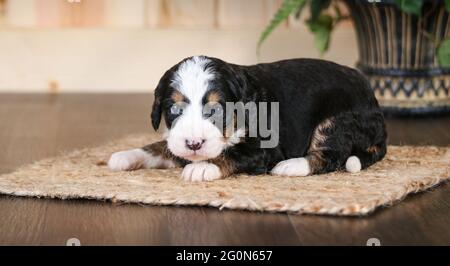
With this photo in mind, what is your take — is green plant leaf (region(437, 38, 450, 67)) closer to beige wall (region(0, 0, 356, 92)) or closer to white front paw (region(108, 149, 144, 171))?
beige wall (region(0, 0, 356, 92))

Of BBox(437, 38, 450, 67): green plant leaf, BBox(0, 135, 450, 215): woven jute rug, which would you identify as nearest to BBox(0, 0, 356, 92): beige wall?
BBox(437, 38, 450, 67): green plant leaf

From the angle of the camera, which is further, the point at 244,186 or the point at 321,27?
the point at 321,27

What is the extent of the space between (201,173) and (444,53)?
1.73 metres

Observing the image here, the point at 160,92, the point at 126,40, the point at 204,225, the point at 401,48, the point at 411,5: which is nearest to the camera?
the point at 204,225

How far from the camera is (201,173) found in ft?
7.98

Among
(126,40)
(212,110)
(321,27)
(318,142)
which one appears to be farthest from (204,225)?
(126,40)

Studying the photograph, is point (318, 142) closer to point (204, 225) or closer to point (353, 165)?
point (353, 165)

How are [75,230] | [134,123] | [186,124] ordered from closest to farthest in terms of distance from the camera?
[75,230], [186,124], [134,123]

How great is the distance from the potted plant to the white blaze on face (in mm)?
1441

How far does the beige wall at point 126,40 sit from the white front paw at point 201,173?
2372 millimetres
